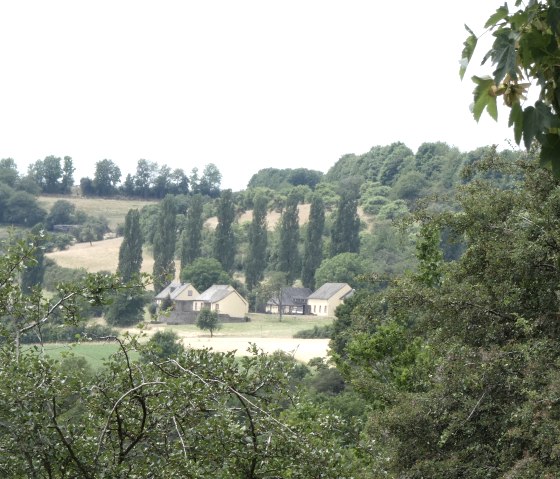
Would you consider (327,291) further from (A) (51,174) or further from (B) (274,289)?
(A) (51,174)

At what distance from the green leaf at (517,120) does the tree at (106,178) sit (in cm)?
16455

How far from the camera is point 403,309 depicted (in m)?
15.3

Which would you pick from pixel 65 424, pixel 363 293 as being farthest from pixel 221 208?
pixel 65 424

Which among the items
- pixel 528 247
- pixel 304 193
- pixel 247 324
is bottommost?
pixel 247 324

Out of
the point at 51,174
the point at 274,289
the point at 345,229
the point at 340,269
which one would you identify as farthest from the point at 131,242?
the point at 51,174

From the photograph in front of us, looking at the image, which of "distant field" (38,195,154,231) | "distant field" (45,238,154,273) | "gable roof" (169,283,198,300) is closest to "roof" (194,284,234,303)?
"gable roof" (169,283,198,300)

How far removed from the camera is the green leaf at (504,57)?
2.49 metres

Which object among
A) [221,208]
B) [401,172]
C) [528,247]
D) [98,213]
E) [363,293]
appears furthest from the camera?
[401,172]

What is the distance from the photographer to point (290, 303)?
110 meters

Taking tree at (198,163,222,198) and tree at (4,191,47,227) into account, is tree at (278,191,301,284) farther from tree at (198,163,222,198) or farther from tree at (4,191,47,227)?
tree at (198,163,222,198)

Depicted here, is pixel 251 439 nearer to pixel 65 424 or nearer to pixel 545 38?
pixel 65 424

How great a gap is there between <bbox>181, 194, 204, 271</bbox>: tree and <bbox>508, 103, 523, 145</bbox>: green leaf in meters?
108

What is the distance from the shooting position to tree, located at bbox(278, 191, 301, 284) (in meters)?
113

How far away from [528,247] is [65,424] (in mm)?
8379
